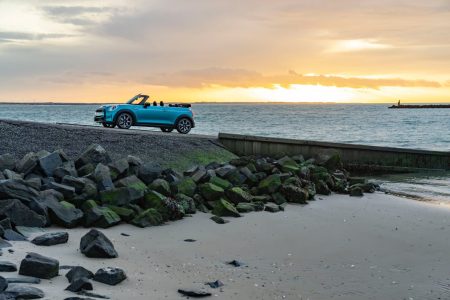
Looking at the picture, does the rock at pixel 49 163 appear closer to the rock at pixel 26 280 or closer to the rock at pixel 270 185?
the rock at pixel 270 185

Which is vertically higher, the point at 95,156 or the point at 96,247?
the point at 95,156

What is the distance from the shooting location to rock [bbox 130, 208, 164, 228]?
999 cm

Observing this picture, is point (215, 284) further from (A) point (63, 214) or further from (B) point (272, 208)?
(B) point (272, 208)

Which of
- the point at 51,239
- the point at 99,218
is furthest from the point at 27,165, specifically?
the point at 51,239

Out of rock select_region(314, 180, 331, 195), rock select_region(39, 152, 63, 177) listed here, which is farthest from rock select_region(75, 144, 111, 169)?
rock select_region(314, 180, 331, 195)

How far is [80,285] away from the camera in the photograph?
19.8ft

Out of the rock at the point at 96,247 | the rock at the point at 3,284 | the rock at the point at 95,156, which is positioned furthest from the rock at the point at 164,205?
the rock at the point at 3,284

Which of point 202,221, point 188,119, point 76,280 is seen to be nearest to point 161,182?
point 202,221

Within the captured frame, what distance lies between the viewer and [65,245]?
27.1ft

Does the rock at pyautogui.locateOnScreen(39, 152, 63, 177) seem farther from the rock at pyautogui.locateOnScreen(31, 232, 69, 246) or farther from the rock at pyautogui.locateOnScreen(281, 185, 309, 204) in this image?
the rock at pyautogui.locateOnScreen(281, 185, 309, 204)

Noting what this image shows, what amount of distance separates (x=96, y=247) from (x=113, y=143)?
1161 cm

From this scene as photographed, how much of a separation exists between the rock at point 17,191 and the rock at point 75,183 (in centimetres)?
127

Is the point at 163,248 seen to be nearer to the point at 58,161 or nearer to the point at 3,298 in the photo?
the point at 3,298

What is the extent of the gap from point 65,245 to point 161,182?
380 cm
